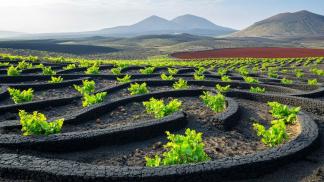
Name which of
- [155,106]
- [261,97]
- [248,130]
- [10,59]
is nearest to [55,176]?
[155,106]

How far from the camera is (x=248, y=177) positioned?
11.6m

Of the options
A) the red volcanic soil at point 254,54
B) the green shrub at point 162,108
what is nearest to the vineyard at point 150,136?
the green shrub at point 162,108

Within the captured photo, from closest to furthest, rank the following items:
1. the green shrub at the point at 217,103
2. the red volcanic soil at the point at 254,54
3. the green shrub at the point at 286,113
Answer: the green shrub at the point at 286,113 < the green shrub at the point at 217,103 < the red volcanic soil at the point at 254,54

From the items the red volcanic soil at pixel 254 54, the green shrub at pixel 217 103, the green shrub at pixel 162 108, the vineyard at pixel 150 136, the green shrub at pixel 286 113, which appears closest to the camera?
the vineyard at pixel 150 136

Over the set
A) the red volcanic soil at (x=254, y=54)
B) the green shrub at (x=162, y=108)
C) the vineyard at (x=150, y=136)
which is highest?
the green shrub at (x=162, y=108)

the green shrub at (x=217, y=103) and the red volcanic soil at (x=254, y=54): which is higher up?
the green shrub at (x=217, y=103)

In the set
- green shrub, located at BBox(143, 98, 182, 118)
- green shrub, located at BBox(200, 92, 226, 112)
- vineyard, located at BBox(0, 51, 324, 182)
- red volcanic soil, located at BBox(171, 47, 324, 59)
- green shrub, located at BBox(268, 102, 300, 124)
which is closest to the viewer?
vineyard, located at BBox(0, 51, 324, 182)

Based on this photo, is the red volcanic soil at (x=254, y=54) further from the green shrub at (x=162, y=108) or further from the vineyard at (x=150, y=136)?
the green shrub at (x=162, y=108)

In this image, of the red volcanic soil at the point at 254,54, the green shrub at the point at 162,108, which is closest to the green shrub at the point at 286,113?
the green shrub at the point at 162,108

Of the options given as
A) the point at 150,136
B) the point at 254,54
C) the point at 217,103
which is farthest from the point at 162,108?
the point at 254,54

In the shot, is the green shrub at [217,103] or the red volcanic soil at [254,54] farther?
the red volcanic soil at [254,54]

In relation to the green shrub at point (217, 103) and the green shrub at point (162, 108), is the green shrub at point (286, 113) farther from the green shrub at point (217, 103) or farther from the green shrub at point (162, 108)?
the green shrub at point (162, 108)

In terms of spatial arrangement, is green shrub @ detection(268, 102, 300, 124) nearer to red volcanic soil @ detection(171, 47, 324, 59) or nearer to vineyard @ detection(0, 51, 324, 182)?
vineyard @ detection(0, 51, 324, 182)

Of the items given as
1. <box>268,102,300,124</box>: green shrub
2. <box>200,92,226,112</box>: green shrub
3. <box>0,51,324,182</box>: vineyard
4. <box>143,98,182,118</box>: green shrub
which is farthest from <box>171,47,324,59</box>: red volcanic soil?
<box>143,98,182,118</box>: green shrub
